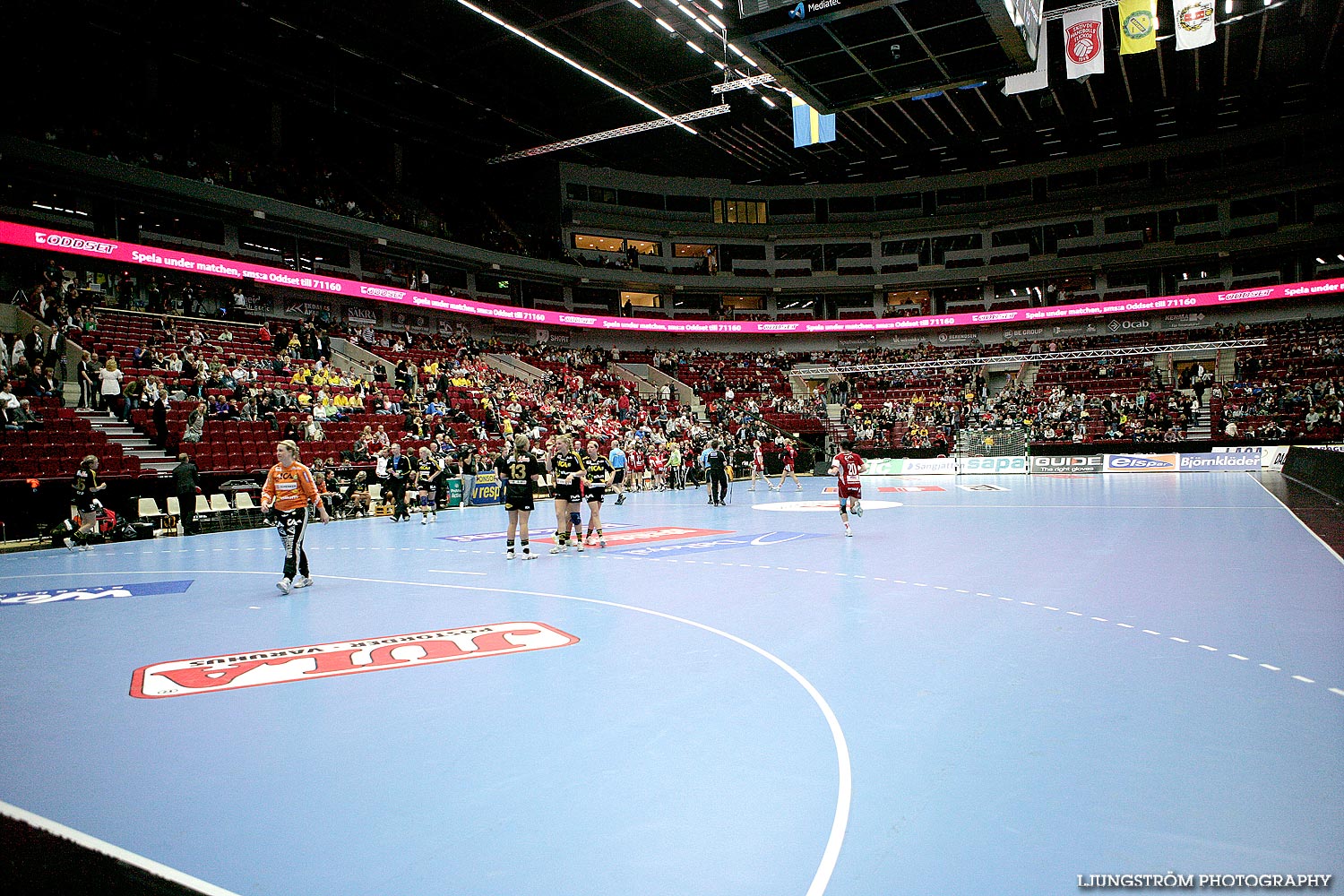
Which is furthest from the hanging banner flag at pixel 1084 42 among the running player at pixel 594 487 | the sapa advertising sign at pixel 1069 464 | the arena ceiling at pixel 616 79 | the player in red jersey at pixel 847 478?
the sapa advertising sign at pixel 1069 464

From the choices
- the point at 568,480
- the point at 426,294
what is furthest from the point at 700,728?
the point at 426,294

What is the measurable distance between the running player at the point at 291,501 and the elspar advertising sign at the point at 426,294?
22.3 metres

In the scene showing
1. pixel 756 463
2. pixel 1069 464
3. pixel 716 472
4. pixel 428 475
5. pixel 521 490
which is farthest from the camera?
pixel 756 463

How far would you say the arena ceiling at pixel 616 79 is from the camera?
2750cm

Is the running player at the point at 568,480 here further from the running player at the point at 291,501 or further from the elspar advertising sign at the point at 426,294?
the elspar advertising sign at the point at 426,294

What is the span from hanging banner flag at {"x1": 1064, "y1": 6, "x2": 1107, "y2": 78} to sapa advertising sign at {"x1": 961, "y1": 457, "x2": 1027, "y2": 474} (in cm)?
1909

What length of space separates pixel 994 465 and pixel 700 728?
108ft

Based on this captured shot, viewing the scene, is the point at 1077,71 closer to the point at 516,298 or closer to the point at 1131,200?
the point at 516,298

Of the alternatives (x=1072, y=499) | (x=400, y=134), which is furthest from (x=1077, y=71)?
(x=400, y=134)

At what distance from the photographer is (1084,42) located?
17.7 metres

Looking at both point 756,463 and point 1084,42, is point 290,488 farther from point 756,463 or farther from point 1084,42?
point 756,463

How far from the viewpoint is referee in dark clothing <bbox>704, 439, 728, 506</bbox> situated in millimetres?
20812

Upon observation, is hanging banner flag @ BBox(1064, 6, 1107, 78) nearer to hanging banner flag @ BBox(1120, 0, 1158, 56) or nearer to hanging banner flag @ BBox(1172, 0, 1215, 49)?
hanging banner flag @ BBox(1120, 0, 1158, 56)

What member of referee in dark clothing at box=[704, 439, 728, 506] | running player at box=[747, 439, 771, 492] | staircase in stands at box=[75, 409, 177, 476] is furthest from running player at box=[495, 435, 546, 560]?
running player at box=[747, 439, 771, 492]
